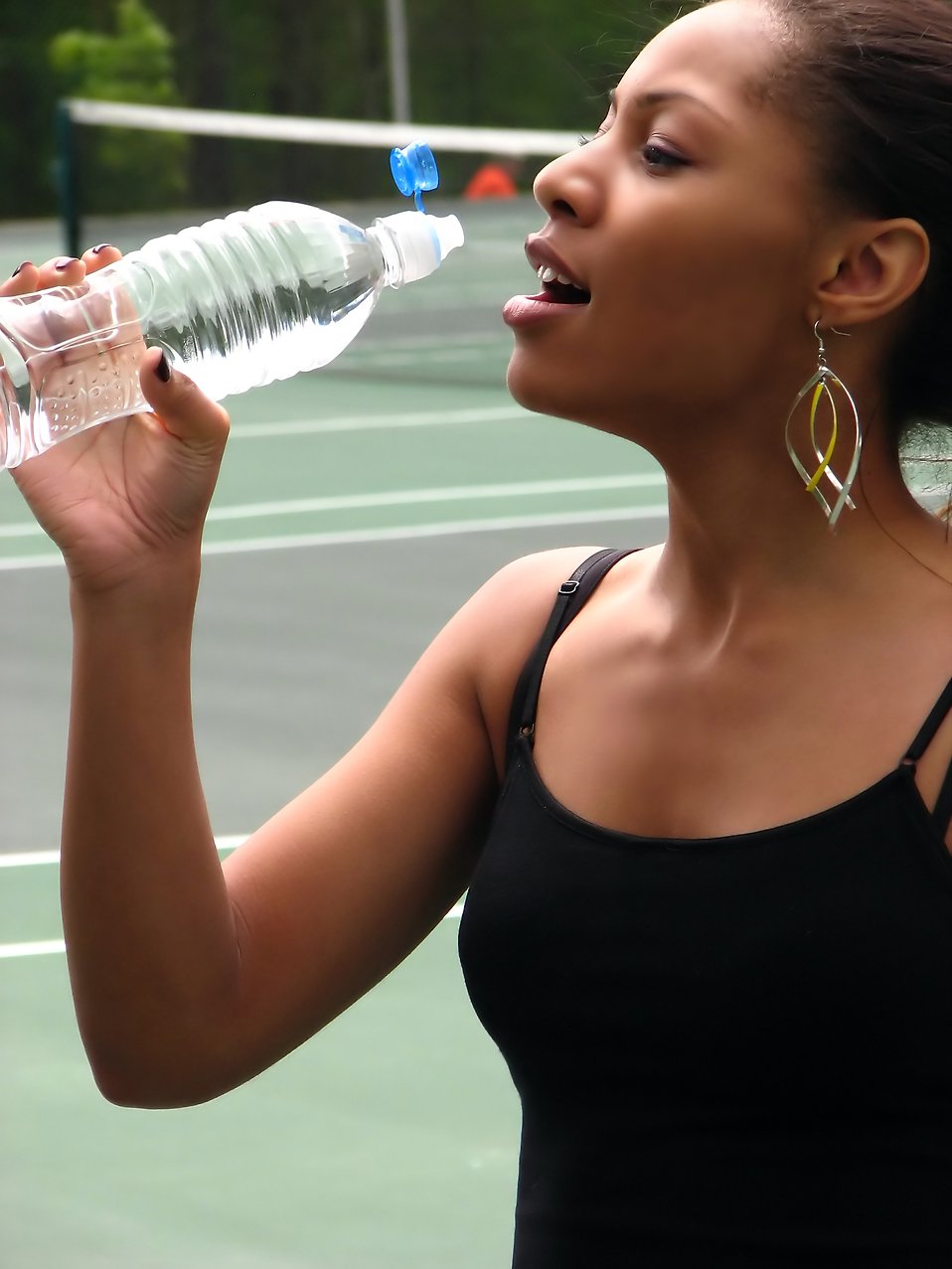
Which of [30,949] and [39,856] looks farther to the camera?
[39,856]

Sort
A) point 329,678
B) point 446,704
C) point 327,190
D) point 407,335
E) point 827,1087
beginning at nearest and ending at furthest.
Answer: point 827,1087 → point 446,704 → point 329,678 → point 407,335 → point 327,190

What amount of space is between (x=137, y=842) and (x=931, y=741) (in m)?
0.69

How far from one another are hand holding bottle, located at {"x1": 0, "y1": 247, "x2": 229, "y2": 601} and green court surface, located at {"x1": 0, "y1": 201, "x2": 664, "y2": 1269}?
225cm

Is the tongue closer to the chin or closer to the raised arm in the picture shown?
the chin

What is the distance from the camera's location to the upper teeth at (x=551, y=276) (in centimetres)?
203

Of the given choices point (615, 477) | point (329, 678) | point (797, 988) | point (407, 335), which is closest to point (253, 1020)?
point (797, 988)

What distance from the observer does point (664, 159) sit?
2.01m

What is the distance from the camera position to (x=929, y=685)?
6.58 feet

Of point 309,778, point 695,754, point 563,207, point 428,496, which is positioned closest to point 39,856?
point 309,778

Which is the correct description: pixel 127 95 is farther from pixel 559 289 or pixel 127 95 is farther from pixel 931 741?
pixel 931 741

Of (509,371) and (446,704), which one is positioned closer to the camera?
(509,371)

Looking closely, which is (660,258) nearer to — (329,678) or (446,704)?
(446,704)

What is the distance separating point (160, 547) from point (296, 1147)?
8.70 ft

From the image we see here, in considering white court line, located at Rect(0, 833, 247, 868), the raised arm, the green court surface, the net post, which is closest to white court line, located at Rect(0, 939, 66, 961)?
the green court surface
